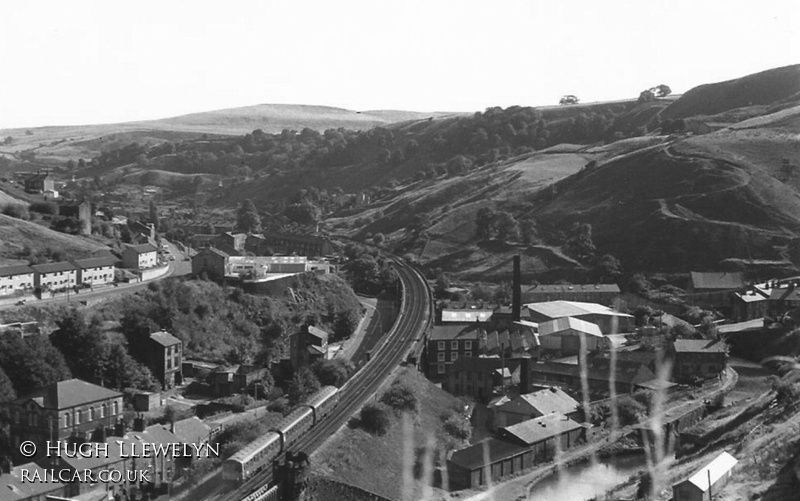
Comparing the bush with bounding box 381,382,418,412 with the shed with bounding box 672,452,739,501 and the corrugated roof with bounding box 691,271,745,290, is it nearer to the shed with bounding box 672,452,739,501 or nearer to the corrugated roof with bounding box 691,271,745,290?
the shed with bounding box 672,452,739,501

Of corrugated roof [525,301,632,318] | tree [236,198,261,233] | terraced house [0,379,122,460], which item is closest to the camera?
terraced house [0,379,122,460]

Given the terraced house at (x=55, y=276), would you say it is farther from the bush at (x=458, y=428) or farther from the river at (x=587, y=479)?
the river at (x=587, y=479)

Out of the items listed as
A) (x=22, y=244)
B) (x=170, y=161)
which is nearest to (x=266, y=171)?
(x=170, y=161)

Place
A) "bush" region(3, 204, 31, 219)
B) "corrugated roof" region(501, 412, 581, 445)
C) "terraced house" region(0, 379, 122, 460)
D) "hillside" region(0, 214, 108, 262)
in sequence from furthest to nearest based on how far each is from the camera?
1. "bush" region(3, 204, 31, 219)
2. "hillside" region(0, 214, 108, 262)
3. "corrugated roof" region(501, 412, 581, 445)
4. "terraced house" region(0, 379, 122, 460)

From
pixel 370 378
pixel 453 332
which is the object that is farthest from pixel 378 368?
pixel 453 332

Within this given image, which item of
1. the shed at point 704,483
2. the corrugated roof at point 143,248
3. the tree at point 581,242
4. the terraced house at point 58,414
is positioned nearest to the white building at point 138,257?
the corrugated roof at point 143,248

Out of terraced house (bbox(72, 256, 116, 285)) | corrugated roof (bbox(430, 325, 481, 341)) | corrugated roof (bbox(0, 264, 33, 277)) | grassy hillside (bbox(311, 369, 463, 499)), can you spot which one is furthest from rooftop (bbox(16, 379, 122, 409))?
corrugated roof (bbox(430, 325, 481, 341))
